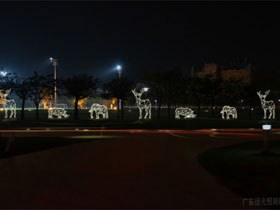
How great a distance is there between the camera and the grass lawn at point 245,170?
7.95 m

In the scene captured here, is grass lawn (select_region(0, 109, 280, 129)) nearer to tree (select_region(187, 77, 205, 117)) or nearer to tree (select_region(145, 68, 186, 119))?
tree (select_region(145, 68, 186, 119))

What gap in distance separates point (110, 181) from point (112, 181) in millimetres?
55

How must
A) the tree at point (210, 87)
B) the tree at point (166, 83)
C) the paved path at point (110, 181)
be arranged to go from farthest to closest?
the tree at point (210, 87) → the tree at point (166, 83) → the paved path at point (110, 181)

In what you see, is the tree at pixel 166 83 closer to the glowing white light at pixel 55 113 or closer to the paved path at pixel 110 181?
the glowing white light at pixel 55 113

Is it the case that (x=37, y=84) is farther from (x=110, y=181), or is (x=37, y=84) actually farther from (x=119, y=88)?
(x=110, y=181)

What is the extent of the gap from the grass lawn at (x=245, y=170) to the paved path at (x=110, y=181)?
1.16ft

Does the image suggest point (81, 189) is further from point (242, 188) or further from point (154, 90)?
point (154, 90)

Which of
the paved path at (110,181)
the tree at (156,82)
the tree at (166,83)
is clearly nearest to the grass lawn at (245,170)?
the paved path at (110,181)

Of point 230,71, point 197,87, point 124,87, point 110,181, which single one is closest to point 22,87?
point 124,87

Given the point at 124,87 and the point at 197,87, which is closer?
the point at 124,87

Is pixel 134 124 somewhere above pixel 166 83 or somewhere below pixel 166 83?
below

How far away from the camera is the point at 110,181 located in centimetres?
898

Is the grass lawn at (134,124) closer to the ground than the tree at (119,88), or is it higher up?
closer to the ground

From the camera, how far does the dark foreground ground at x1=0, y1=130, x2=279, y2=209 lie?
714cm
